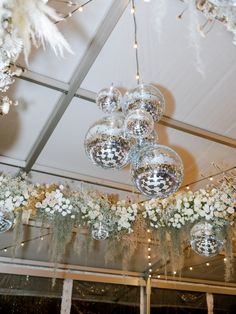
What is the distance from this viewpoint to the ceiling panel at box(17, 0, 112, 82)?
2784 millimetres

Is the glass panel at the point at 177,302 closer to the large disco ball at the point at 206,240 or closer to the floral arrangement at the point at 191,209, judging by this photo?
the floral arrangement at the point at 191,209

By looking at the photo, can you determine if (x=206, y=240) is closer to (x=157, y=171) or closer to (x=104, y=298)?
→ (x=157, y=171)

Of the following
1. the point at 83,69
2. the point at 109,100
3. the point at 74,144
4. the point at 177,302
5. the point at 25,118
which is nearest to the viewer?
the point at 109,100

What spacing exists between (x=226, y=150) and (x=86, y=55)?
2.37 metres

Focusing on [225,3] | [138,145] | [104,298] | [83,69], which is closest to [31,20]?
[225,3]

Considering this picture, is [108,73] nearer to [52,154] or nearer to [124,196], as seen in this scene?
[52,154]

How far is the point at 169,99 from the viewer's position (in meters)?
3.72

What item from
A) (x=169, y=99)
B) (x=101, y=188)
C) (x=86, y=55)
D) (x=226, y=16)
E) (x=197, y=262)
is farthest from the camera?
(x=197, y=262)

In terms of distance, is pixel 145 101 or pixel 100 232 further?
pixel 100 232

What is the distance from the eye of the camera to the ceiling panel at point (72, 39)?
9.14ft

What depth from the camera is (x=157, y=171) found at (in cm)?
191

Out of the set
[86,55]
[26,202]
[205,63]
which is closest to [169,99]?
[205,63]

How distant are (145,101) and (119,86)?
1.42 metres

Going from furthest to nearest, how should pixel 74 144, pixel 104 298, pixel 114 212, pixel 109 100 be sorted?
1. pixel 104 298
2. pixel 74 144
3. pixel 114 212
4. pixel 109 100
